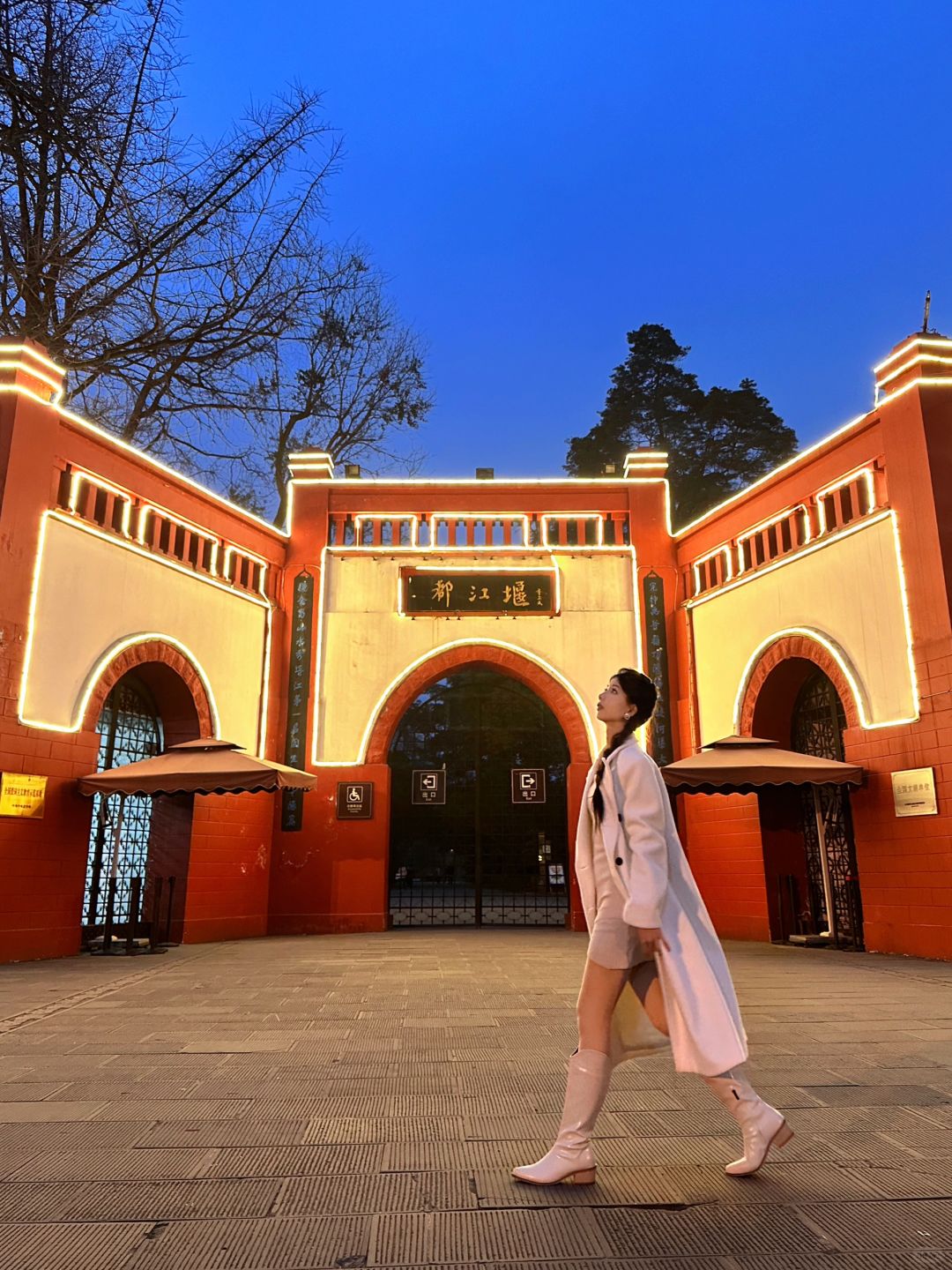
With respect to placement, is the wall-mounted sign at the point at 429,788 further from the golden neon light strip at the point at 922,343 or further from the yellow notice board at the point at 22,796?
the golden neon light strip at the point at 922,343

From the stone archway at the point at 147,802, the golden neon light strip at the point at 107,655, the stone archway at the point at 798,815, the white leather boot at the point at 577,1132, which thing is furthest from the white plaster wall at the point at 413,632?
the white leather boot at the point at 577,1132

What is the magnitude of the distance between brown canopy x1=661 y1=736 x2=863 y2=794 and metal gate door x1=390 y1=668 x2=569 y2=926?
12.1ft

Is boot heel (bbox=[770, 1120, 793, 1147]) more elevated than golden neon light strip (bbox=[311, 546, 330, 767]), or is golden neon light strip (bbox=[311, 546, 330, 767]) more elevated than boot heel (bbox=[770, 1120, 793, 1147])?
golden neon light strip (bbox=[311, 546, 330, 767])

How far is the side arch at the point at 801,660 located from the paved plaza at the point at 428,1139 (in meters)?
3.55

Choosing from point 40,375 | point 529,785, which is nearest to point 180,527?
point 40,375

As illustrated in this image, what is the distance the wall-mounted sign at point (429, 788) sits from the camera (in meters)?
12.3

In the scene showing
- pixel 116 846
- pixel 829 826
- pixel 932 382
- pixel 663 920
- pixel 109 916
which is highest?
pixel 932 382

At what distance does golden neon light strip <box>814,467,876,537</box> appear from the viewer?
9266 mm

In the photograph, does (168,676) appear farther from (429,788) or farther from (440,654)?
(429,788)

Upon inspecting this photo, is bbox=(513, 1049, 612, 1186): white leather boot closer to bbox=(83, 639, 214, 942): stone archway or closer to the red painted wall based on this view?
bbox=(83, 639, 214, 942): stone archway

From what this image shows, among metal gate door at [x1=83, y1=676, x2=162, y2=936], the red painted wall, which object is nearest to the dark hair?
metal gate door at [x1=83, y1=676, x2=162, y2=936]

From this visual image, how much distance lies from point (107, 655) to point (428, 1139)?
7.43 meters

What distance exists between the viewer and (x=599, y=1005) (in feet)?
9.25

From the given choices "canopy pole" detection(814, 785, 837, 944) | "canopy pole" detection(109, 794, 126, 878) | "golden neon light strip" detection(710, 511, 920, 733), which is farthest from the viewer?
"canopy pole" detection(814, 785, 837, 944)
